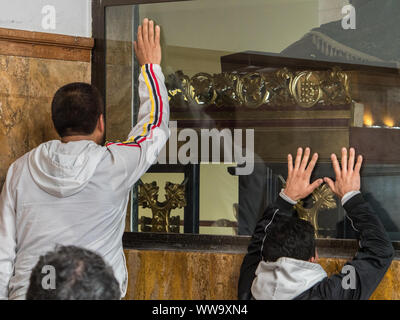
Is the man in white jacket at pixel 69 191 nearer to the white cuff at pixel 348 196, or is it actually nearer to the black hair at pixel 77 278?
the black hair at pixel 77 278

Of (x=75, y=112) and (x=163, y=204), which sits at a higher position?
(x=75, y=112)

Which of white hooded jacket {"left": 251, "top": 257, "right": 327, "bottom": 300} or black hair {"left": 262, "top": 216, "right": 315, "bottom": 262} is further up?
black hair {"left": 262, "top": 216, "right": 315, "bottom": 262}

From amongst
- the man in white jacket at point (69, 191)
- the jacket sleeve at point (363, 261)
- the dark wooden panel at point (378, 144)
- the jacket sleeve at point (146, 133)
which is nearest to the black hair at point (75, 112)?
the man in white jacket at point (69, 191)

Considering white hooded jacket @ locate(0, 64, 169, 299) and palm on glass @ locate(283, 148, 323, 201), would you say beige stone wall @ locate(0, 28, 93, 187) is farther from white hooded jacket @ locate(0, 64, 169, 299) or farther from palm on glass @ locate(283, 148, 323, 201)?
palm on glass @ locate(283, 148, 323, 201)

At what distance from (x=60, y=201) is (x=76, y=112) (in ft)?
1.03

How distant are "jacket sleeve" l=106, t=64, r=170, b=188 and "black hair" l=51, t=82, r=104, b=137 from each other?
4.3 inches

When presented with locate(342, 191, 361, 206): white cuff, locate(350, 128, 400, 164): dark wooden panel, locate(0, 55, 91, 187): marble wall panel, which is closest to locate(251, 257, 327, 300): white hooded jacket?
locate(342, 191, 361, 206): white cuff

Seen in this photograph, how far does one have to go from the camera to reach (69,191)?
2006mm

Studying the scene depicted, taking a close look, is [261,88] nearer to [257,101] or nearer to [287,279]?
[257,101]

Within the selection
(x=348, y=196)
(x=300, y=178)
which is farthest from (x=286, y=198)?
(x=348, y=196)

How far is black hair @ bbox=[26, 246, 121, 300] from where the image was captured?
1.39m

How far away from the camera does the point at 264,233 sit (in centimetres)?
238

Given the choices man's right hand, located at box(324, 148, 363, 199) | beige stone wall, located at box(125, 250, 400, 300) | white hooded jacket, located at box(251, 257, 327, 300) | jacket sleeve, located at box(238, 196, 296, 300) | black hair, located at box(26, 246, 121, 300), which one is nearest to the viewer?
black hair, located at box(26, 246, 121, 300)
